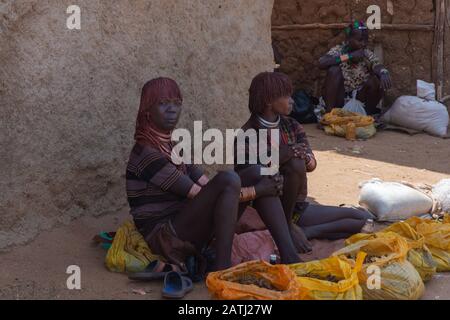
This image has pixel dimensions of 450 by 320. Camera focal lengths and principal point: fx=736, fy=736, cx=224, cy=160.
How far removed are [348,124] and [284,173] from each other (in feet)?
13.6

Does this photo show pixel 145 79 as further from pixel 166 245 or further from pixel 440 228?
pixel 440 228

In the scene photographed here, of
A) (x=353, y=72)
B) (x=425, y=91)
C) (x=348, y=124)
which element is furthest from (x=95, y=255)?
(x=425, y=91)

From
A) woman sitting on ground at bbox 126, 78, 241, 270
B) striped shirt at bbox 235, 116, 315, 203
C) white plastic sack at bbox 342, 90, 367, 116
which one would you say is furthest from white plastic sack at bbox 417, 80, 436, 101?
woman sitting on ground at bbox 126, 78, 241, 270

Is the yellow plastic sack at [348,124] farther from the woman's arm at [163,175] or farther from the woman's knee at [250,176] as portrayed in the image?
the woman's arm at [163,175]

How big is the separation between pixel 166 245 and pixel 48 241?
2.42 ft

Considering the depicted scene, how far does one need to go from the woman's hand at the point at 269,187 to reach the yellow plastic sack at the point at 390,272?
1.61 feet

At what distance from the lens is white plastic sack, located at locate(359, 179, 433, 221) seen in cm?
519

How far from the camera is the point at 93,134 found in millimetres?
4527

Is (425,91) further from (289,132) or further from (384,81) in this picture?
(289,132)

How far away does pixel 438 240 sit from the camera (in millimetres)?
4328

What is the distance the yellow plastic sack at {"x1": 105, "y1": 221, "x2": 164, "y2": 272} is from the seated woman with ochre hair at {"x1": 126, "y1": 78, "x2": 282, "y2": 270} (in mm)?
40

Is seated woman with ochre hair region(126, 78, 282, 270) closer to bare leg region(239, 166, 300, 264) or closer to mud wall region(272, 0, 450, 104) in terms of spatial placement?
bare leg region(239, 166, 300, 264)

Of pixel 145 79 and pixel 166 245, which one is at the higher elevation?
pixel 145 79
